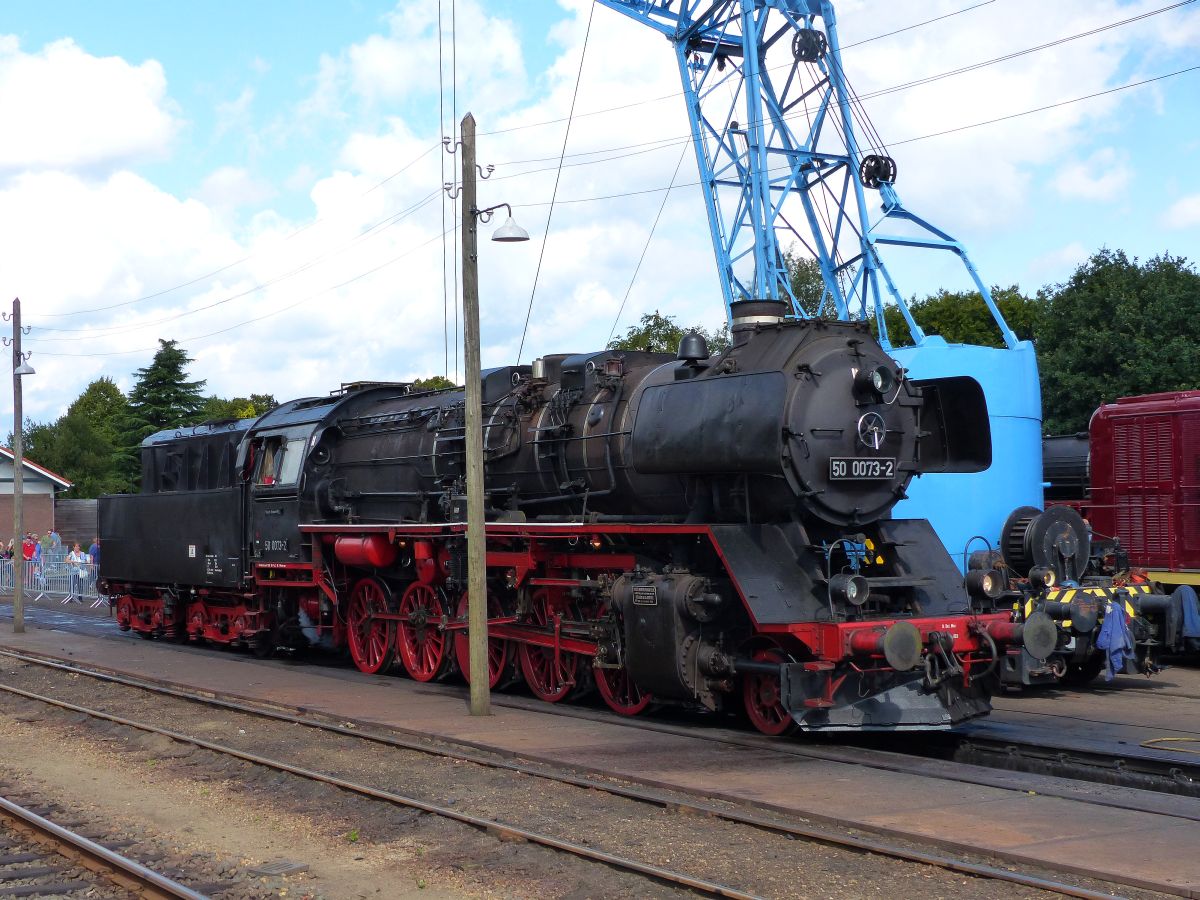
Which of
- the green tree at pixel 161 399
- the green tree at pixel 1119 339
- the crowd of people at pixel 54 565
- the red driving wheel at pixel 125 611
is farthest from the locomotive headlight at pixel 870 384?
the green tree at pixel 161 399

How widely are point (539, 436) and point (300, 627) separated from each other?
624 centimetres

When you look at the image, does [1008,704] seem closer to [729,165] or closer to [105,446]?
[729,165]

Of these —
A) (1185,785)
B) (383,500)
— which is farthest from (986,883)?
(383,500)

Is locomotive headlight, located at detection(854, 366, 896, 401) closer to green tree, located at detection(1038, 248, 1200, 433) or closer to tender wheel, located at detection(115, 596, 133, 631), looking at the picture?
tender wheel, located at detection(115, 596, 133, 631)

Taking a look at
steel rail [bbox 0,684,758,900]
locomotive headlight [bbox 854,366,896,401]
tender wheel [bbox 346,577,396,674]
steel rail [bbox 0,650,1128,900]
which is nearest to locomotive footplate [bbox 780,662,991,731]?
steel rail [bbox 0,650,1128,900]

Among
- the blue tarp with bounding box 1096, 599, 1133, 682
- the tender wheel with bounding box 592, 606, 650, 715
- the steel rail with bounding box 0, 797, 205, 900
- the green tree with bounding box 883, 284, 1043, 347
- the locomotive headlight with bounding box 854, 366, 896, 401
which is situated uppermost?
Answer: the green tree with bounding box 883, 284, 1043, 347

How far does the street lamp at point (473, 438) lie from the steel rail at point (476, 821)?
249 centimetres

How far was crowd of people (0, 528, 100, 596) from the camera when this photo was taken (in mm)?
33031

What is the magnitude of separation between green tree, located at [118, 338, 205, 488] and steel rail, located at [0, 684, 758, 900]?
47.7 metres

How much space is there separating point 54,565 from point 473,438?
28.1 meters

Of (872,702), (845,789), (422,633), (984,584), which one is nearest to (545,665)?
(422,633)

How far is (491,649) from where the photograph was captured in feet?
46.4

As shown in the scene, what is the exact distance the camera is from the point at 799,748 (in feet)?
32.4

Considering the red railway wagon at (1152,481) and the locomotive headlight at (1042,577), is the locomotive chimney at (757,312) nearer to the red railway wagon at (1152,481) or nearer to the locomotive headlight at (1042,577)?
the locomotive headlight at (1042,577)
